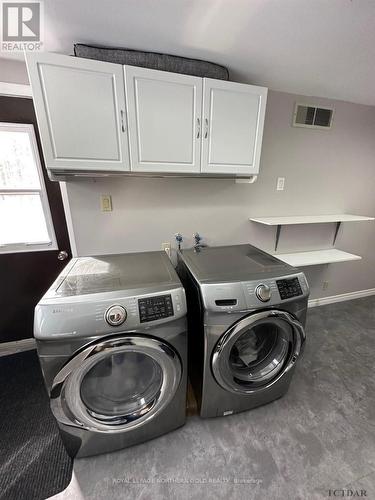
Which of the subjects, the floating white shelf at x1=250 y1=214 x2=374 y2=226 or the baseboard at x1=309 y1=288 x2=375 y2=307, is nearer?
the floating white shelf at x1=250 y1=214 x2=374 y2=226

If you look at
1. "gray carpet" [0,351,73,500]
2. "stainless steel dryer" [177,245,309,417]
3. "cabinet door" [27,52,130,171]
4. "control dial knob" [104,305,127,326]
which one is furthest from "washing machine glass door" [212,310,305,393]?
"cabinet door" [27,52,130,171]

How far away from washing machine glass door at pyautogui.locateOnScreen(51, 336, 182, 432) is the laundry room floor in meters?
0.28

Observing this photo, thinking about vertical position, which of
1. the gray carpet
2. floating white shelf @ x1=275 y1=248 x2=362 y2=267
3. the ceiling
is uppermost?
the ceiling

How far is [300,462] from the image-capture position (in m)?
1.14

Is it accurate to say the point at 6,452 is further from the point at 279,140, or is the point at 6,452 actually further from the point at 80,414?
the point at 279,140

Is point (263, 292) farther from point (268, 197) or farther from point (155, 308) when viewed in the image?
point (268, 197)

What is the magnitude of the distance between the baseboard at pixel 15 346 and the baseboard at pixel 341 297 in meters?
3.15

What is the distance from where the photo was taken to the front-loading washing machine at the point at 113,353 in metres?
0.88

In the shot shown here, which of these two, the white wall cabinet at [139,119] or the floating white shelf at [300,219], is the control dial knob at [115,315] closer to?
the white wall cabinet at [139,119]

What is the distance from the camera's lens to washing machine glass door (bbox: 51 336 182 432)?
2.98 feet

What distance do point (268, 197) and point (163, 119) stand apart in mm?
1251

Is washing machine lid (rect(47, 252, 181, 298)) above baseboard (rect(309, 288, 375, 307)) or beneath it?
above

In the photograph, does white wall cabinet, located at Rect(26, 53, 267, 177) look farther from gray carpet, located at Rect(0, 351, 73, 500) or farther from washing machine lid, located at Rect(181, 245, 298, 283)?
gray carpet, located at Rect(0, 351, 73, 500)

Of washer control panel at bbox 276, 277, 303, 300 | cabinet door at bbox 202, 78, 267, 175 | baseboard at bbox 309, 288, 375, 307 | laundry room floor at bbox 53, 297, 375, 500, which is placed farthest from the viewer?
baseboard at bbox 309, 288, 375, 307
